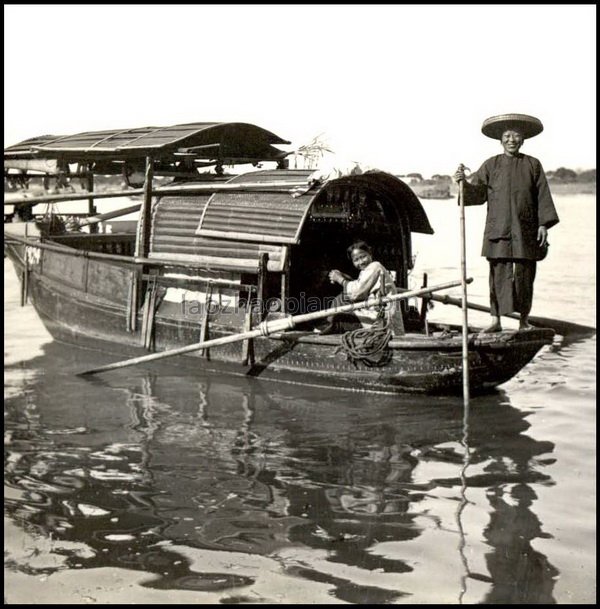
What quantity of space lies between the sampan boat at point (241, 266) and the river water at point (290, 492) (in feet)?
1.37

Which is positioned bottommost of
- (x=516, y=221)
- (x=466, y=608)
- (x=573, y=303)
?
(x=466, y=608)

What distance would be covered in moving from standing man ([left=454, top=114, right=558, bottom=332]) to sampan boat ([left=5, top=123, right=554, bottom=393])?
1.91 ft

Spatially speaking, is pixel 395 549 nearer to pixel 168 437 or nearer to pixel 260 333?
pixel 168 437

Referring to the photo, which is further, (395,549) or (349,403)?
(349,403)

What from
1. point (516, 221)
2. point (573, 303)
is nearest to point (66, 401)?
point (516, 221)

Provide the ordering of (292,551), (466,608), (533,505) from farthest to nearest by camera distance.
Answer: (533,505)
(292,551)
(466,608)

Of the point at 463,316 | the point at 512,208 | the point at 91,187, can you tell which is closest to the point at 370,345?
the point at 463,316

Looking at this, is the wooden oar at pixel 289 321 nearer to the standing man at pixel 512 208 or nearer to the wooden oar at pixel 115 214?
the standing man at pixel 512 208

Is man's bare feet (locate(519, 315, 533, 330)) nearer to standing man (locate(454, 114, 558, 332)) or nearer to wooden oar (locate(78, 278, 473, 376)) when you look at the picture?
standing man (locate(454, 114, 558, 332))

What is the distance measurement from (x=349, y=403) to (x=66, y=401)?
10.2ft

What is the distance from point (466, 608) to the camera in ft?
12.9

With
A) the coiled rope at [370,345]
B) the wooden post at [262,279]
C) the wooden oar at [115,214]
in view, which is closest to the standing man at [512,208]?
the coiled rope at [370,345]

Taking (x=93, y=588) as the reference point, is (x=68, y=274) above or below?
above

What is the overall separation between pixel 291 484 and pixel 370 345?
8.19ft
